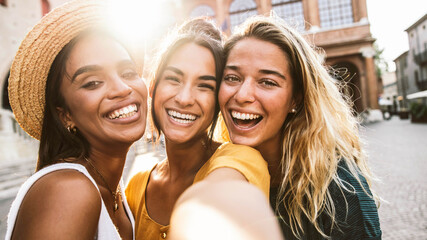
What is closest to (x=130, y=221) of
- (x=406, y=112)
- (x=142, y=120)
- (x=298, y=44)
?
(x=142, y=120)

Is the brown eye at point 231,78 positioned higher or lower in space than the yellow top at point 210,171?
higher

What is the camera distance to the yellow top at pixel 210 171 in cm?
152

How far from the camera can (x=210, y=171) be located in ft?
4.99

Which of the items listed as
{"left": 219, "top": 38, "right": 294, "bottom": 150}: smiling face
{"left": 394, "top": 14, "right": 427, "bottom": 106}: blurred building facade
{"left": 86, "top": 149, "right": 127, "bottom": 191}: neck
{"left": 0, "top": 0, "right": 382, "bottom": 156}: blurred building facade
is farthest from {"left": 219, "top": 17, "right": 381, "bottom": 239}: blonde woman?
{"left": 394, "top": 14, "right": 427, "bottom": 106}: blurred building facade

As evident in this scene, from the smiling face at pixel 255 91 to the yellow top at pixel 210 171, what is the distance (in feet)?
→ 0.90

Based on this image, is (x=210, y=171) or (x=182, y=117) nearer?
(x=210, y=171)

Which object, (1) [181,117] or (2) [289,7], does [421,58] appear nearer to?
(2) [289,7]

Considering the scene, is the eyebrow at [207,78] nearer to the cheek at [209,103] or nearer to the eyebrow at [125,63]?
the cheek at [209,103]

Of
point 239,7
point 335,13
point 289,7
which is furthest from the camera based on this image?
point 239,7

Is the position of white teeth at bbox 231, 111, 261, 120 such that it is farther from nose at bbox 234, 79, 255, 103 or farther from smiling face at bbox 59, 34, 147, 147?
smiling face at bbox 59, 34, 147, 147

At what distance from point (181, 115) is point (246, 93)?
47cm

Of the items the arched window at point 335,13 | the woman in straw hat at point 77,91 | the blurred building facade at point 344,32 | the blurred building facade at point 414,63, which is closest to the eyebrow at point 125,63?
the woman in straw hat at point 77,91

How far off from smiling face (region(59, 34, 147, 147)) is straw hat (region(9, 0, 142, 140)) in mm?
82

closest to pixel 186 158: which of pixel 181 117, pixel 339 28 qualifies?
pixel 181 117
